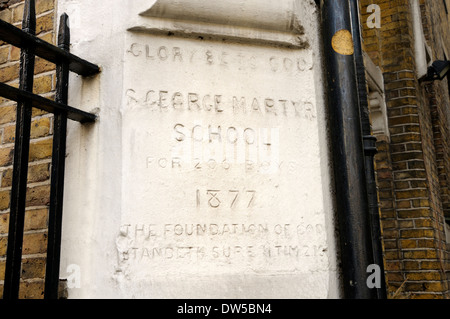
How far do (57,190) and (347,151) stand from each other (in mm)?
1140

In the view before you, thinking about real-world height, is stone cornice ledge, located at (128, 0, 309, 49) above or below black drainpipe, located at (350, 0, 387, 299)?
above

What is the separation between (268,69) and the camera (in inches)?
74.7

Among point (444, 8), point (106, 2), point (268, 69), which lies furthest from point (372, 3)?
point (444, 8)

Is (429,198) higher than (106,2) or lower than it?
lower

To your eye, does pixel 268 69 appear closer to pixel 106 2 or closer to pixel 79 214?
pixel 106 2

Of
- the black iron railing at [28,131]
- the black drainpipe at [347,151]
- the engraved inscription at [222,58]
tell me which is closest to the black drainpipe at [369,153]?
the black drainpipe at [347,151]

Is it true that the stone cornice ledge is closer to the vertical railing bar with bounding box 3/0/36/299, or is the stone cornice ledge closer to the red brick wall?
the vertical railing bar with bounding box 3/0/36/299

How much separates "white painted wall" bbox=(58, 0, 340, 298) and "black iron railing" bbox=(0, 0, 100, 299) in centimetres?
10

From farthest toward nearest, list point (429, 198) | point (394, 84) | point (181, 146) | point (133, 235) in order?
A: point (394, 84) < point (429, 198) < point (181, 146) < point (133, 235)

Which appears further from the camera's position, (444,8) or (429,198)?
(444,8)

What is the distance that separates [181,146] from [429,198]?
2.82m

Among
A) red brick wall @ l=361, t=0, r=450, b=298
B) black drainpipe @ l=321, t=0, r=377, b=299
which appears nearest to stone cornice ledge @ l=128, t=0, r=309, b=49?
black drainpipe @ l=321, t=0, r=377, b=299

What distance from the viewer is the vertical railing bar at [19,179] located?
144cm

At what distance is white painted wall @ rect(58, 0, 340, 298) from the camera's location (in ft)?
5.37
